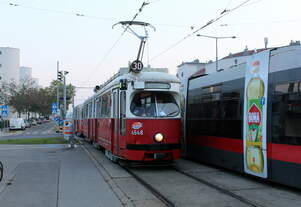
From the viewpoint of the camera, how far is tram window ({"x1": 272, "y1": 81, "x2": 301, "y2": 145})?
308 inches

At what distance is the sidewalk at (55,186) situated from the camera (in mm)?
7464

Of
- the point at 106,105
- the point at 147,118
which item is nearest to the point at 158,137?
the point at 147,118

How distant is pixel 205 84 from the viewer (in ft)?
40.4

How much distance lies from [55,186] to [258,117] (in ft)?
16.9

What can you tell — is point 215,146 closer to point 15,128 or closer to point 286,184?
point 286,184

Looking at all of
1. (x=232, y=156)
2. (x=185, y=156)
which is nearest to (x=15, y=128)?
(x=185, y=156)

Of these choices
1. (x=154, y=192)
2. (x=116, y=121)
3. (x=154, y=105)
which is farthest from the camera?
(x=116, y=121)

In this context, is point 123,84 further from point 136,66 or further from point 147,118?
point 147,118

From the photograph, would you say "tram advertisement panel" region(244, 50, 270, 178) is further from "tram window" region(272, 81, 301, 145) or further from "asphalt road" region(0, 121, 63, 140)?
"asphalt road" region(0, 121, 63, 140)

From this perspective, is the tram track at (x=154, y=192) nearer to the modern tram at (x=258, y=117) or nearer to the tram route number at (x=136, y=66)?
the modern tram at (x=258, y=117)

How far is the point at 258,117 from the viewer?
29.2ft

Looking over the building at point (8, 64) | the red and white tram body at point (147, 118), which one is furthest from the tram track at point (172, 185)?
the building at point (8, 64)

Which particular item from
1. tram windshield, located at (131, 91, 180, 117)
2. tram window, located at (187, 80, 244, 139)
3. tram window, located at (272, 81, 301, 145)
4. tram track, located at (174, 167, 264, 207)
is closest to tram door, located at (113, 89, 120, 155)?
tram windshield, located at (131, 91, 180, 117)

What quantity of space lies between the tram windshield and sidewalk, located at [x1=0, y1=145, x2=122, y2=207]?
230 cm
